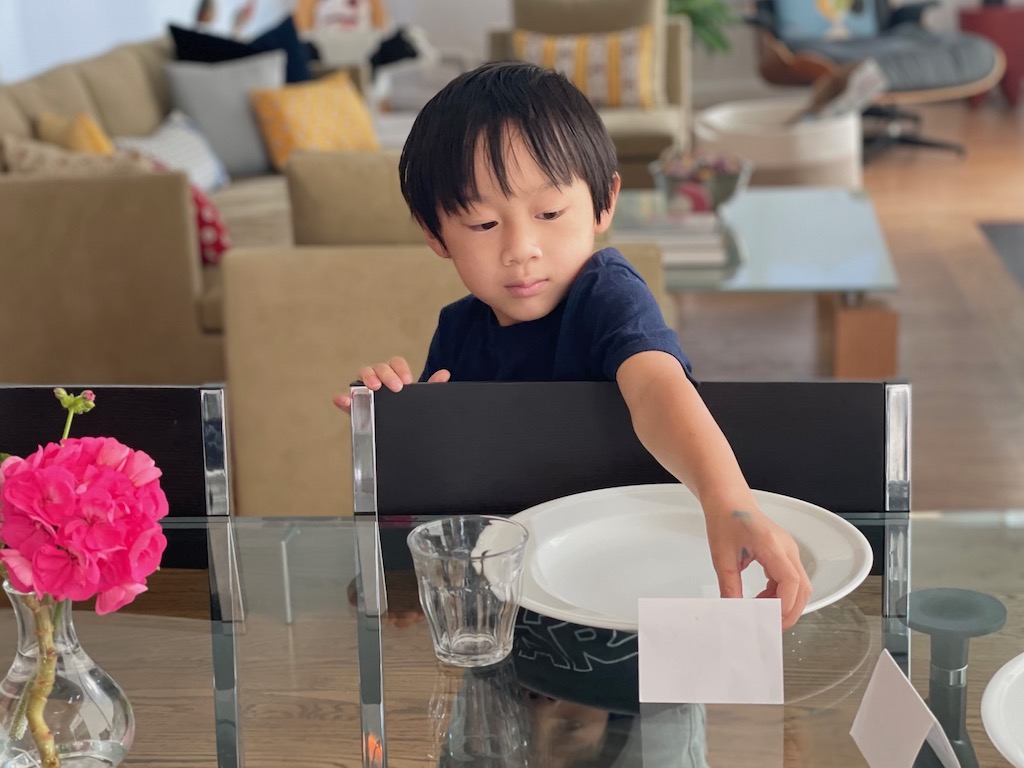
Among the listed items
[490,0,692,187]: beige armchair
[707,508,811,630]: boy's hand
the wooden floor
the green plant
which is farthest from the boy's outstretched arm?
the green plant

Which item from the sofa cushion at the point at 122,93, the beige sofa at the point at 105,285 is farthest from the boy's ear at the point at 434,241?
the sofa cushion at the point at 122,93

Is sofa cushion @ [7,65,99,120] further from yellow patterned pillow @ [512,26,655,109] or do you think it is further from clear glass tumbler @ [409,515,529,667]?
clear glass tumbler @ [409,515,529,667]

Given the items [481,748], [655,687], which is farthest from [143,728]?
[655,687]

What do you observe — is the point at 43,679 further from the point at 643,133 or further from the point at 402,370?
the point at 643,133

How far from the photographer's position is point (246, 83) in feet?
14.0

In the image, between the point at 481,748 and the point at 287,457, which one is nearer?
the point at 481,748

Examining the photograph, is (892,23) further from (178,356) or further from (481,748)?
(481,748)

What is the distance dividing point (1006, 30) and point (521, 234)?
6.83 m

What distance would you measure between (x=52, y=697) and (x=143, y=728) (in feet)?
0.28

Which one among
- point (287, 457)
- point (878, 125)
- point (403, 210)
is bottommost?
point (878, 125)

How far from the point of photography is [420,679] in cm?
82

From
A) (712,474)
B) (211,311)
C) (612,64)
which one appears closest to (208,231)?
(211,311)

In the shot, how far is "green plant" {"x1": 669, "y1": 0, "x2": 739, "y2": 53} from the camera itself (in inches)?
263

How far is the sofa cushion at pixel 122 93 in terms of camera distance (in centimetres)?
388
